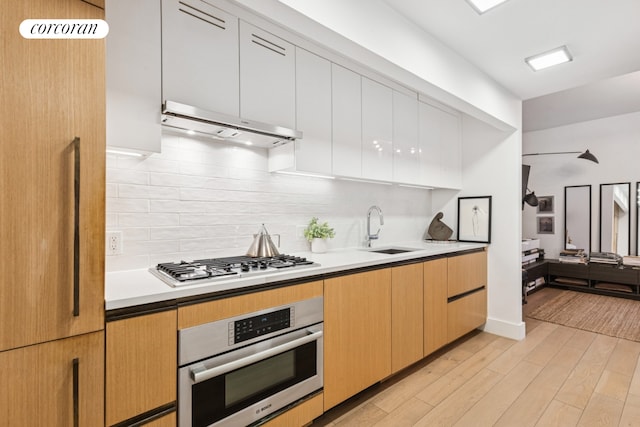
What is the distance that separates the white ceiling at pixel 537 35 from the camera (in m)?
1.97

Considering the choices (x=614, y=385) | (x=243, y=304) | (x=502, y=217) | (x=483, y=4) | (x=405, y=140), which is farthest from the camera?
(x=502, y=217)

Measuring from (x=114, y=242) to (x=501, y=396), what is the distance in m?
2.63

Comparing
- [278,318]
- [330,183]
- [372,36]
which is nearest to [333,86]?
[372,36]

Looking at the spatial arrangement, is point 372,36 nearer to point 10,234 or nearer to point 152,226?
point 152,226

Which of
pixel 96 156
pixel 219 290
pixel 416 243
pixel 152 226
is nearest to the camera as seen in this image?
pixel 96 156

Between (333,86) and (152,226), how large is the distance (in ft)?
5.05

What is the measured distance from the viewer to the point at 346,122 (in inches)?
97.8

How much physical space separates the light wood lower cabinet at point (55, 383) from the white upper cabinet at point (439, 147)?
285cm

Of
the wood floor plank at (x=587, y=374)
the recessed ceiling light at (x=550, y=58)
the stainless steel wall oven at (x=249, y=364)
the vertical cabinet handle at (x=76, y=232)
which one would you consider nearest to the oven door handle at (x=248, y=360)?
the stainless steel wall oven at (x=249, y=364)

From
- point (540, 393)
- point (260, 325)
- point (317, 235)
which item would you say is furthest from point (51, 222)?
point (540, 393)

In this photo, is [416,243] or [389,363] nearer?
[389,363]

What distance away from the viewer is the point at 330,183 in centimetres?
280

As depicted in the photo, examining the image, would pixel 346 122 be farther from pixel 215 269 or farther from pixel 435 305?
pixel 435 305

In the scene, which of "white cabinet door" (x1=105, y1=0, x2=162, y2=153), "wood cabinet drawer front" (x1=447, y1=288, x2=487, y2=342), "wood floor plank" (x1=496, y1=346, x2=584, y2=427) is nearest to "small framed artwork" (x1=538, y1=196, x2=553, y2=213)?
"wood cabinet drawer front" (x1=447, y1=288, x2=487, y2=342)
